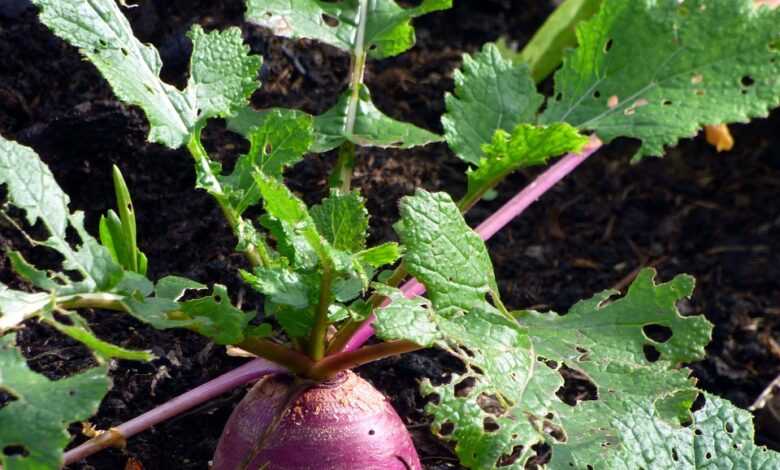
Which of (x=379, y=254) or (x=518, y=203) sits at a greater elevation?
(x=379, y=254)

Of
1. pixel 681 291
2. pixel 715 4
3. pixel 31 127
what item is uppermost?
pixel 715 4

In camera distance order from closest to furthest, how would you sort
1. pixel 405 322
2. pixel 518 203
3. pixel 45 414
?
pixel 45 414
pixel 405 322
pixel 518 203

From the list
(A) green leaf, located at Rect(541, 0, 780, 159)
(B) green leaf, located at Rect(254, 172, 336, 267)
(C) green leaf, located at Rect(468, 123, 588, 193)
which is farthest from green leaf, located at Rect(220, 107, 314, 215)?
(A) green leaf, located at Rect(541, 0, 780, 159)

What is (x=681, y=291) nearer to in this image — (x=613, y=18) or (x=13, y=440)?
(x=613, y=18)

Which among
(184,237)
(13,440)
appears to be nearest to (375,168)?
(184,237)

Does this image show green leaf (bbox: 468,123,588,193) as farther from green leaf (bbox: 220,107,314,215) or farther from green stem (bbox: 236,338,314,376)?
green stem (bbox: 236,338,314,376)

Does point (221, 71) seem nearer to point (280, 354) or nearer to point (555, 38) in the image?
point (280, 354)

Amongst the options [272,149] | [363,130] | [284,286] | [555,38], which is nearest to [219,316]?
[284,286]
